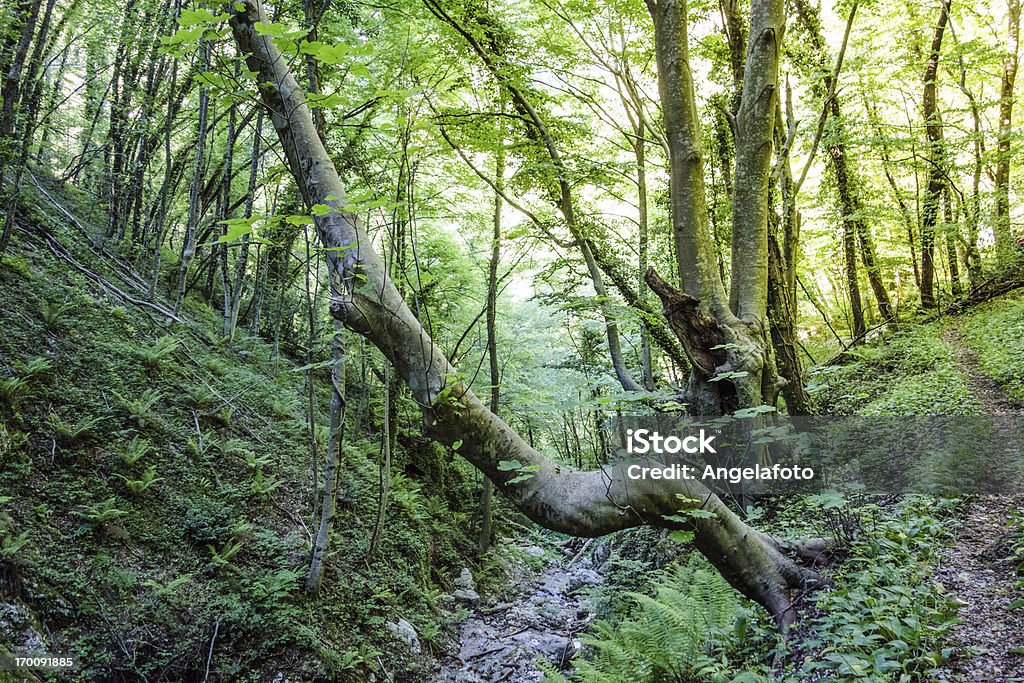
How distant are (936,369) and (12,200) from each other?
41.9 feet

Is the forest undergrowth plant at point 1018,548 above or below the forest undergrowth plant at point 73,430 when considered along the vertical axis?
below

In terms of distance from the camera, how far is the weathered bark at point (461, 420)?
278cm

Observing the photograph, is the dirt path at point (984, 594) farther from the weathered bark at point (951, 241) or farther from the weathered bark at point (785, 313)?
the weathered bark at point (951, 241)

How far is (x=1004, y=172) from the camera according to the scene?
35.7ft

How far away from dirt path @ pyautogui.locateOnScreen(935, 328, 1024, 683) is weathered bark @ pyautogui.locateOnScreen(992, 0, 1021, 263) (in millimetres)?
8170

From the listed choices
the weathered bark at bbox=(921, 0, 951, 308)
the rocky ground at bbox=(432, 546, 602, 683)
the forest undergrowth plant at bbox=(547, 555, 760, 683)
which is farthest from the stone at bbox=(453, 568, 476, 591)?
the weathered bark at bbox=(921, 0, 951, 308)

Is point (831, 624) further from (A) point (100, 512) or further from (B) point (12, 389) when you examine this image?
(B) point (12, 389)

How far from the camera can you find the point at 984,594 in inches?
117

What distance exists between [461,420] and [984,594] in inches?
129

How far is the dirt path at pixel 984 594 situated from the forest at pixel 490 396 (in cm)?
2

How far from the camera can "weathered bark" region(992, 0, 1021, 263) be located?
33.3 ft

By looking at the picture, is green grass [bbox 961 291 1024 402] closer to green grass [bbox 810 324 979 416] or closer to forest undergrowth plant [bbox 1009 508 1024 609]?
green grass [bbox 810 324 979 416]

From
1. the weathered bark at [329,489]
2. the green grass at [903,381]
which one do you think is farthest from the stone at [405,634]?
the green grass at [903,381]

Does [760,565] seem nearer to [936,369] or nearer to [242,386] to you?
[936,369]
